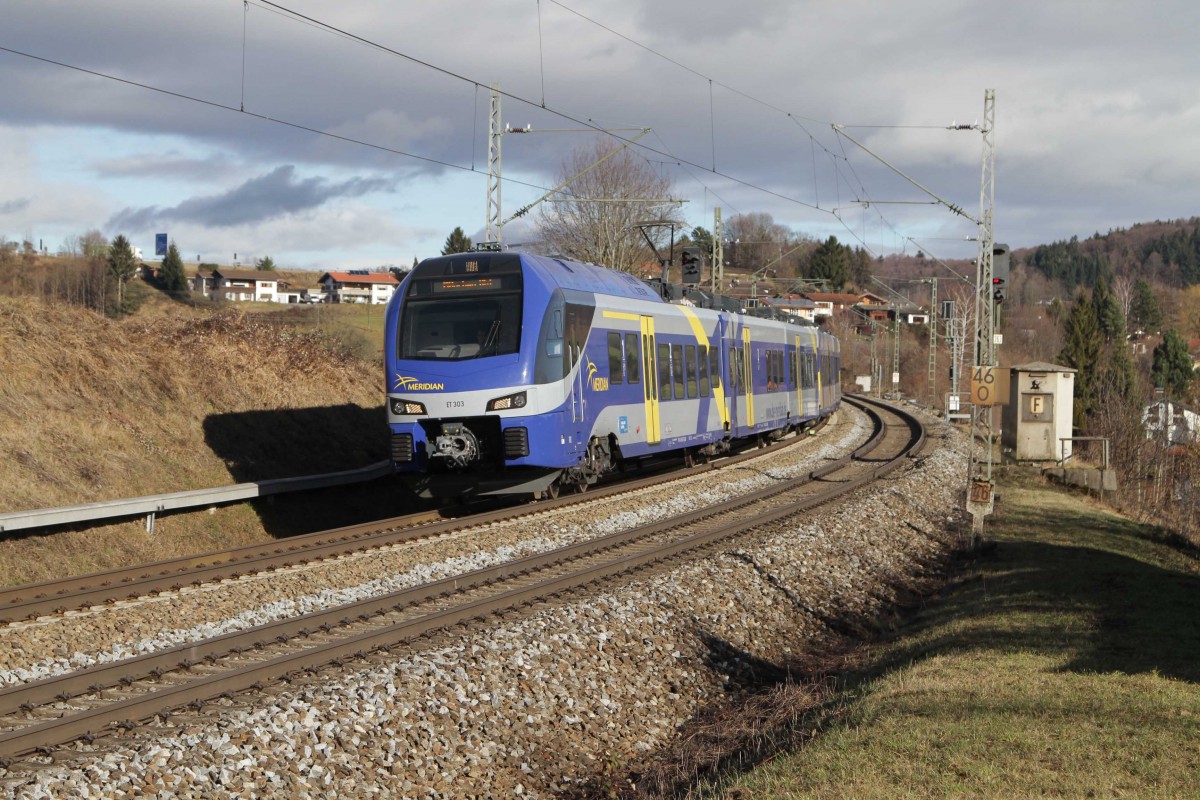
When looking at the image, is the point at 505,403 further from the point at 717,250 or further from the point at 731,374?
the point at 717,250

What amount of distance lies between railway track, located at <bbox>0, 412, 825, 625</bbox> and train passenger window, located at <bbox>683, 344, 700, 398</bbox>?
13.6 ft

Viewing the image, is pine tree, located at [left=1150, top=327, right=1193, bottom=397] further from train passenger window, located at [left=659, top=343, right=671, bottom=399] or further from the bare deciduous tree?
train passenger window, located at [left=659, top=343, right=671, bottom=399]

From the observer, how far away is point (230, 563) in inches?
471

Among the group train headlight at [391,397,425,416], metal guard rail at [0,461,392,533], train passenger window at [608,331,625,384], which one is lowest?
metal guard rail at [0,461,392,533]

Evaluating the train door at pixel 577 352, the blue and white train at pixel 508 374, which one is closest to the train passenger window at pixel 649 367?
the blue and white train at pixel 508 374

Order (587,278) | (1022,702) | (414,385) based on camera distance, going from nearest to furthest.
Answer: (1022,702) < (414,385) < (587,278)

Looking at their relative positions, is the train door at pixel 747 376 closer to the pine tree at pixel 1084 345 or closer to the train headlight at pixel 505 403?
the train headlight at pixel 505 403

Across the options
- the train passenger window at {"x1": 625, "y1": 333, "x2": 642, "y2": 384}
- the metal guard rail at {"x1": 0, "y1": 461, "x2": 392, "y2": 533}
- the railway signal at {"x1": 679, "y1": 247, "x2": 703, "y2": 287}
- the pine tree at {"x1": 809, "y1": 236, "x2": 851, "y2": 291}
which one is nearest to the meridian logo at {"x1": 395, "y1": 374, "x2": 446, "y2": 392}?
the metal guard rail at {"x1": 0, "y1": 461, "x2": 392, "y2": 533}

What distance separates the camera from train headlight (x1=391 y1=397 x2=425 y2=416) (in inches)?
598

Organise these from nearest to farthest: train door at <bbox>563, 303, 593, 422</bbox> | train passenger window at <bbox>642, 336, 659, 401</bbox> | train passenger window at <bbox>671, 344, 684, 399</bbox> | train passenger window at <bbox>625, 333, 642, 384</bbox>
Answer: train door at <bbox>563, 303, 593, 422</bbox> < train passenger window at <bbox>625, 333, 642, 384</bbox> < train passenger window at <bbox>642, 336, 659, 401</bbox> < train passenger window at <bbox>671, 344, 684, 399</bbox>

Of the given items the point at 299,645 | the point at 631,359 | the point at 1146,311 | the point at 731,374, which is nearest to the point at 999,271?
the point at 731,374

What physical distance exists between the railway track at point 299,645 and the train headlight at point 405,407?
3.12 metres

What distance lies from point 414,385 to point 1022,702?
31.9ft

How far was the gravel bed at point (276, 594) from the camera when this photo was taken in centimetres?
894
